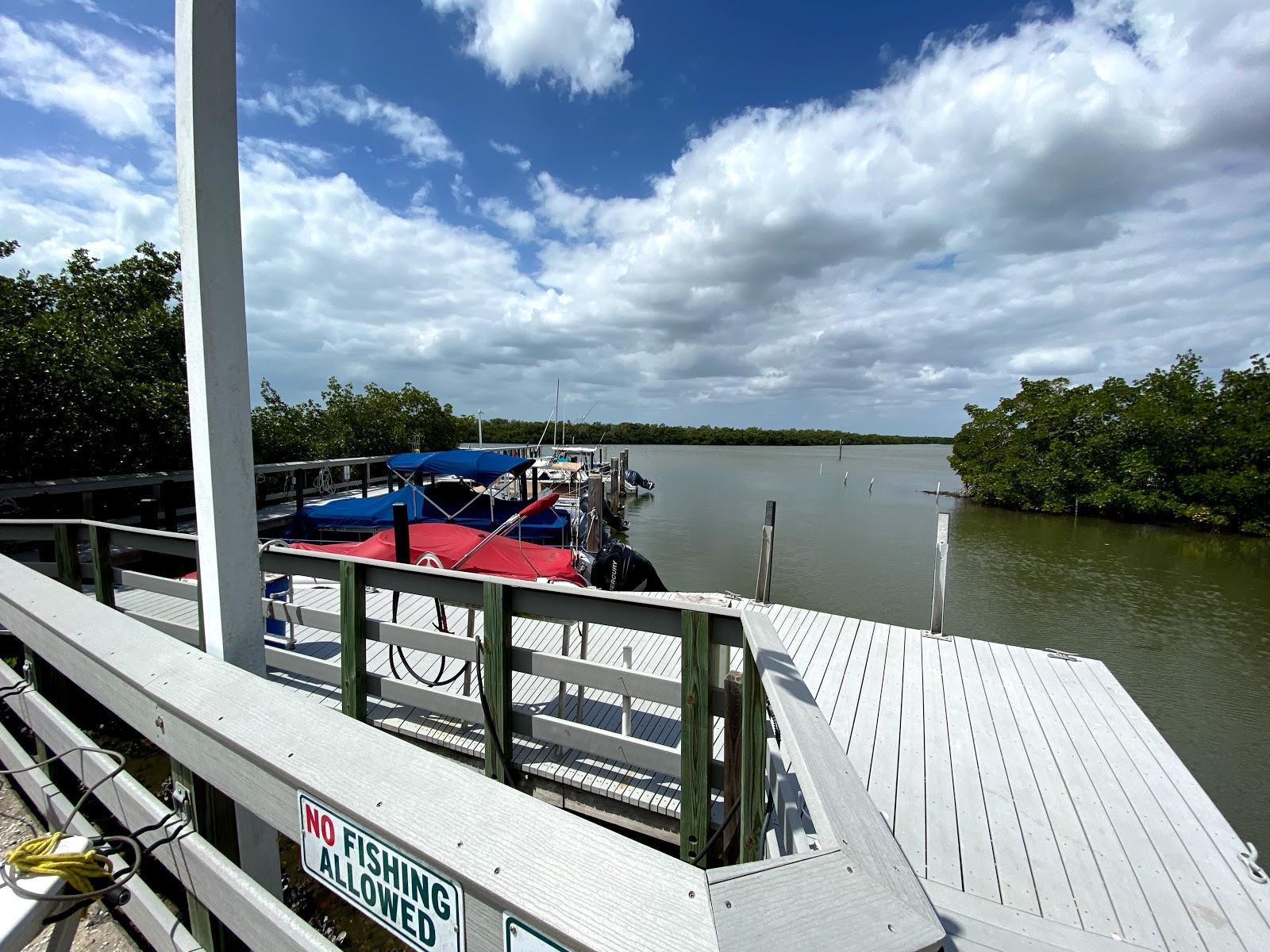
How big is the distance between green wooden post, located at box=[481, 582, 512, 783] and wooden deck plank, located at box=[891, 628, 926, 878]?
1942 mm

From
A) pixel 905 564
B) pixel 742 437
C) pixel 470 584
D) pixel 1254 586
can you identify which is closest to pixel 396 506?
pixel 470 584

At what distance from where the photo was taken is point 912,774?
3625mm

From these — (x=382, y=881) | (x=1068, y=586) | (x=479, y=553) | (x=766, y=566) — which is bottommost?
(x=1068, y=586)

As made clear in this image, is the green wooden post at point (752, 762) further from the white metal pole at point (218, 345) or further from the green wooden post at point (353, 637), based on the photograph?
the green wooden post at point (353, 637)

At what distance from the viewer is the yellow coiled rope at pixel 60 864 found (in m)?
1.15

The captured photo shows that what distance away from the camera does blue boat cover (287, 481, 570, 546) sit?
32.8 ft

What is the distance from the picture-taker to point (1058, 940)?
241 cm

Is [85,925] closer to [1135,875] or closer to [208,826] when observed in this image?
[208,826]

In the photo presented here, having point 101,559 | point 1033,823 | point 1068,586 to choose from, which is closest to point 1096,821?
point 1033,823

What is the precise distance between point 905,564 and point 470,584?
47.9 feet

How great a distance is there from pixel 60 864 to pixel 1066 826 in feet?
13.8

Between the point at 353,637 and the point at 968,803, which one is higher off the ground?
the point at 353,637

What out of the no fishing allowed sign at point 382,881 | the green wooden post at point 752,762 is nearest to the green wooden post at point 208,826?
the no fishing allowed sign at point 382,881

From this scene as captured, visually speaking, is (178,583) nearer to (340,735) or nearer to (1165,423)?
(340,735)
